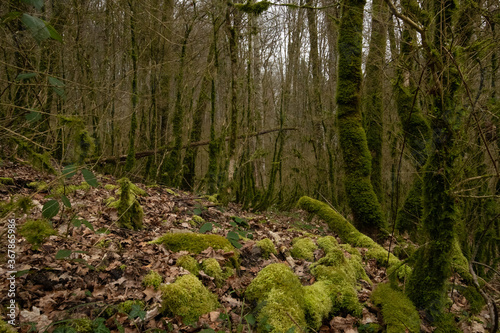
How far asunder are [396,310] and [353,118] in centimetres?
402

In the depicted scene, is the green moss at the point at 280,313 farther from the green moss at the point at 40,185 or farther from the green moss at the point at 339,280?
the green moss at the point at 40,185

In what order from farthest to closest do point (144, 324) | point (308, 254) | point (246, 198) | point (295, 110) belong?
1. point (295, 110)
2. point (246, 198)
3. point (308, 254)
4. point (144, 324)

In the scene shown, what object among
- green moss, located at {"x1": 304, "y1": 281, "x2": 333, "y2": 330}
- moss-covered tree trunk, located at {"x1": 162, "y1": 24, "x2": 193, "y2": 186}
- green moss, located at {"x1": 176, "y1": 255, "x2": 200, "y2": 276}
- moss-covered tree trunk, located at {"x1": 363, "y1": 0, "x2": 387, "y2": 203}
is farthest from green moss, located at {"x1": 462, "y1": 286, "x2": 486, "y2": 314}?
moss-covered tree trunk, located at {"x1": 162, "y1": 24, "x2": 193, "y2": 186}

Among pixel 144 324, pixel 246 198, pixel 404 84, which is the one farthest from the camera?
pixel 246 198

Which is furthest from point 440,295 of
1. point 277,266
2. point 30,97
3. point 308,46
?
point 308,46

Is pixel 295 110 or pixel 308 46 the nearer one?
pixel 308 46

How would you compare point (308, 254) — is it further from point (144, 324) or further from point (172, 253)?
point (144, 324)

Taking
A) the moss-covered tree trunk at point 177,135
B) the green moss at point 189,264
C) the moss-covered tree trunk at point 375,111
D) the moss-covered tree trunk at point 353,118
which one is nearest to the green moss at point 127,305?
the green moss at point 189,264

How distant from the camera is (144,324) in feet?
7.45

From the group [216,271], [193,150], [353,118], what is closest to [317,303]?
[216,271]

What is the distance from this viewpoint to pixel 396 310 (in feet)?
8.57

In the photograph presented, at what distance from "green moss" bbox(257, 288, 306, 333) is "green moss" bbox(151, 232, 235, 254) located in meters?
1.04

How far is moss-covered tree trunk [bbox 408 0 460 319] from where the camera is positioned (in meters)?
2.49

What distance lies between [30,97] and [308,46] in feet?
34.9
